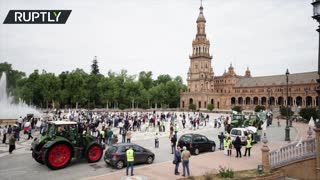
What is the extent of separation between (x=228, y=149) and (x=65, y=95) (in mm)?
72171

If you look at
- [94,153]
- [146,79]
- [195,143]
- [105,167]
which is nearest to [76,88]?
[146,79]

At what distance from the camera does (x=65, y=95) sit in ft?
272

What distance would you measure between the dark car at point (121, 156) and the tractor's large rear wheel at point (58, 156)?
82.3 inches

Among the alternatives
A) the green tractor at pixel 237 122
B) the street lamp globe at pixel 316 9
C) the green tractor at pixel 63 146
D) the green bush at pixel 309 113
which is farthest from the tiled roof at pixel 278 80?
the green tractor at pixel 63 146

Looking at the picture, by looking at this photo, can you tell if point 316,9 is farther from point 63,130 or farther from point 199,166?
point 63,130

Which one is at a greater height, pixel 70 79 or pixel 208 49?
pixel 208 49

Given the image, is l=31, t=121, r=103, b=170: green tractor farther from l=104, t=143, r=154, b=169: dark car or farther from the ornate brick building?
the ornate brick building

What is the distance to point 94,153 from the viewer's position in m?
16.4

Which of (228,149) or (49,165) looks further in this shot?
(228,149)

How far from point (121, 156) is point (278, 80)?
10056cm

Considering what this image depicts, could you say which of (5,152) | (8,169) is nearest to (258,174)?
(8,169)

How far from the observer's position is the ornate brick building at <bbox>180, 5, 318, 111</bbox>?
100875 millimetres

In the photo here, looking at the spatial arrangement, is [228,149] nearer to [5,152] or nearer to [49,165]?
[49,165]

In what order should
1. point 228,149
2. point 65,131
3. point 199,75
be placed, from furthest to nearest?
point 199,75 → point 228,149 → point 65,131
